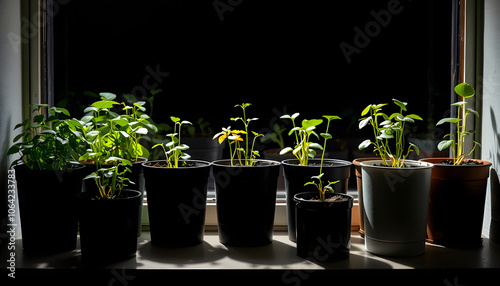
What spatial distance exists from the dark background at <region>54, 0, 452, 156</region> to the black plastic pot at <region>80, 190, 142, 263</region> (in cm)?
52

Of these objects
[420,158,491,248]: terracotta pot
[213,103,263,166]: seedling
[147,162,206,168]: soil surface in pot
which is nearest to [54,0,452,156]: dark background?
[213,103,263,166]: seedling

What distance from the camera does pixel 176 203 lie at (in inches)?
59.3

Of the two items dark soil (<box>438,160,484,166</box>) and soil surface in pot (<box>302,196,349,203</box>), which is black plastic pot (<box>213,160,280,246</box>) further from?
dark soil (<box>438,160,484,166</box>)

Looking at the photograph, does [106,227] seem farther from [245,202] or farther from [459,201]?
[459,201]

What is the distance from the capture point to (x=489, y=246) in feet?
5.04

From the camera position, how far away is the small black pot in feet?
4.54

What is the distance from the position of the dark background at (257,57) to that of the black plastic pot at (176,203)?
363 millimetres

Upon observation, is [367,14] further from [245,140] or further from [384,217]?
[384,217]

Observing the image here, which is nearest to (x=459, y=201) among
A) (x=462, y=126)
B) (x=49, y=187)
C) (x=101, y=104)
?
(x=462, y=126)

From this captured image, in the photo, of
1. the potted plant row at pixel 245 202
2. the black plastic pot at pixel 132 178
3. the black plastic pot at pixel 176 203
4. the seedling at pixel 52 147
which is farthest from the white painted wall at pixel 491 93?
the seedling at pixel 52 147

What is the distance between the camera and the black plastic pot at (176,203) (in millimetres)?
1493

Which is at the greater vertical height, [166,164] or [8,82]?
[8,82]

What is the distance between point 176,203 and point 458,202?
88 centimetres

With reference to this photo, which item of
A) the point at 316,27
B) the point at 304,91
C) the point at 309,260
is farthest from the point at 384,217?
the point at 316,27
